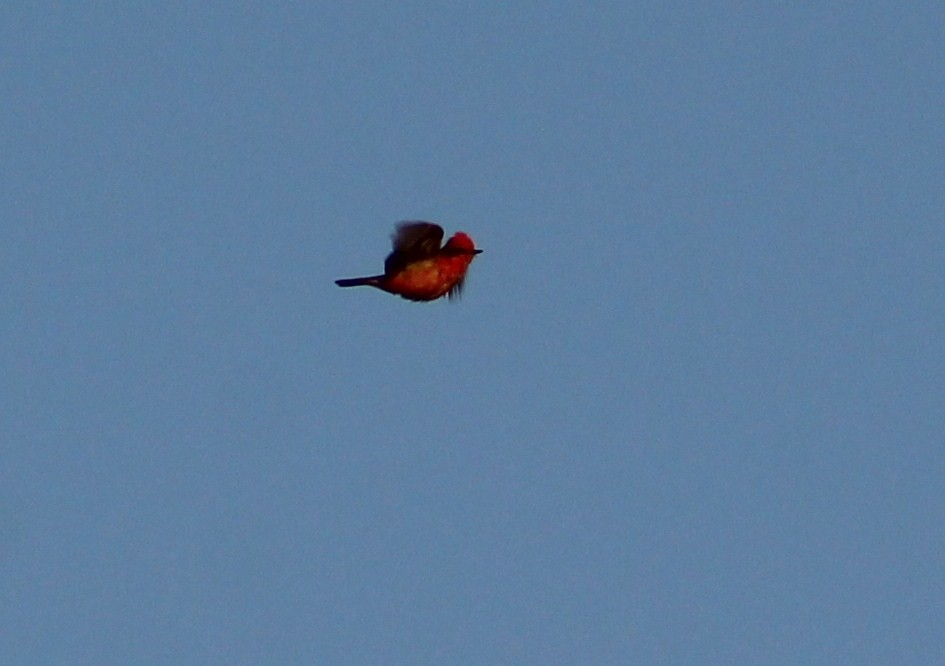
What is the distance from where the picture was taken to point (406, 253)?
32.0 m

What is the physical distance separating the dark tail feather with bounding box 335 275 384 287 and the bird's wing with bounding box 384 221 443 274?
0.18 m

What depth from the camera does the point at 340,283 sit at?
32.0m

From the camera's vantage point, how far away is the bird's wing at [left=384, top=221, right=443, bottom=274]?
104ft

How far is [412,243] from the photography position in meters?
31.9

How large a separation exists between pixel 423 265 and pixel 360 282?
2.73 ft

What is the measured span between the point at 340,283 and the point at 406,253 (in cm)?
88

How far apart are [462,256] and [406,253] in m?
1.11

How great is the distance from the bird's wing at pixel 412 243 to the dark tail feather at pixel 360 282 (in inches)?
7.2

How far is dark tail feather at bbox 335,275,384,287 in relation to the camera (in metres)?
32.0

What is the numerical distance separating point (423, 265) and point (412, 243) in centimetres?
46

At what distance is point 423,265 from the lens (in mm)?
32250

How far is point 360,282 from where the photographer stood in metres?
32.0

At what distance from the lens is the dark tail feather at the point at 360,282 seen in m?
32.0

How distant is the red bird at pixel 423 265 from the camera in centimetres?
3178
